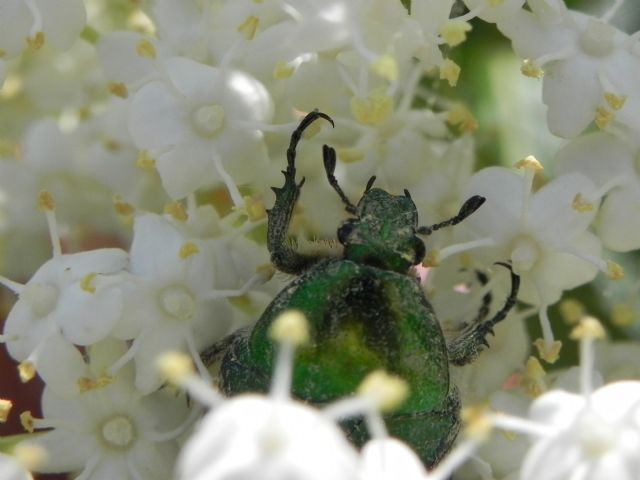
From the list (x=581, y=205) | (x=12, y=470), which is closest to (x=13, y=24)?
(x=12, y=470)

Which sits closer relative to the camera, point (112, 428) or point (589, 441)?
point (589, 441)

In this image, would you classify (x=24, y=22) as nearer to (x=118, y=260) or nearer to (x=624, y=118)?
(x=118, y=260)

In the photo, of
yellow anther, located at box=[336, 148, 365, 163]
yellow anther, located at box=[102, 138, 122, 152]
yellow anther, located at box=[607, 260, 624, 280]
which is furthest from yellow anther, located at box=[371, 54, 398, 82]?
yellow anther, located at box=[102, 138, 122, 152]

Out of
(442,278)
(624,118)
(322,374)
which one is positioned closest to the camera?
(322,374)

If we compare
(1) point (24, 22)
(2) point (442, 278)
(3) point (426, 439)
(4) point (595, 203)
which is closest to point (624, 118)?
(4) point (595, 203)

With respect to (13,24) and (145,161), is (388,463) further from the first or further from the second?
(13,24)

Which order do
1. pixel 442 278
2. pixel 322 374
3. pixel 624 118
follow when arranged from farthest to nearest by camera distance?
pixel 442 278
pixel 624 118
pixel 322 374

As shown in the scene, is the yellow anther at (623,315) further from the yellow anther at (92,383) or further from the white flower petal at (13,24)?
the white flower petal at (13,24)
